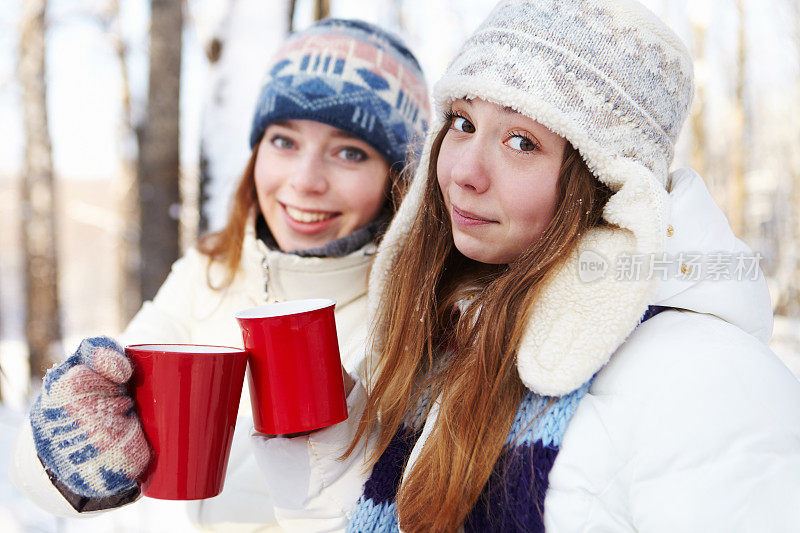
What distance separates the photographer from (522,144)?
135 cm

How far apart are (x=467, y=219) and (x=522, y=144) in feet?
0.69

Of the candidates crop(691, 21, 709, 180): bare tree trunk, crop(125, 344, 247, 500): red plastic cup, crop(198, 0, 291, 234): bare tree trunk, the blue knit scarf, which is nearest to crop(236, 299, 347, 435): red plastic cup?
crop(125, 344, 247, 500): red plastic cup

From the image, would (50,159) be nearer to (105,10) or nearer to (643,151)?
(105,10)

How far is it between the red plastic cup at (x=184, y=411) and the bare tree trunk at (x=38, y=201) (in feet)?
21.0

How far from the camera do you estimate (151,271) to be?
3.70 meters

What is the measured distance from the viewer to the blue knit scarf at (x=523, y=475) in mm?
1203

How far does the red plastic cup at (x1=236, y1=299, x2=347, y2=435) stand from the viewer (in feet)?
4.15

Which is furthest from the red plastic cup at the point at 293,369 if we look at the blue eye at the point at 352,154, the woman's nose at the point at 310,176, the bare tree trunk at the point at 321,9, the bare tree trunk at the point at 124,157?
the bare tree trunk at the point at 124,157

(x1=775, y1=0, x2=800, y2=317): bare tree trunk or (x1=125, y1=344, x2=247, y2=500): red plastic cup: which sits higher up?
(x1=125, y1=344, x2=247, y2=500): red plastic cup

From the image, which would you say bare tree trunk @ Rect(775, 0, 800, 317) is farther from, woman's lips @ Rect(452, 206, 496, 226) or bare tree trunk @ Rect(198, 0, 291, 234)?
woman's lips @ Rect(452, 206, 496, 226)

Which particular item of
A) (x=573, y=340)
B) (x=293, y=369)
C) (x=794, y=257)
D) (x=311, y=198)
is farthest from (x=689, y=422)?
(x=794, y=257)

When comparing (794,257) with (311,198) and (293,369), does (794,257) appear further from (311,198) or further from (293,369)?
(293,369)

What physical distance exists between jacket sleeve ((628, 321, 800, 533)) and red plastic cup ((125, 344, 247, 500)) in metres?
0.84

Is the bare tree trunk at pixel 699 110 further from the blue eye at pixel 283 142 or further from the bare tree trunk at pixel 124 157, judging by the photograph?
the blue eye at pixel 283 142
